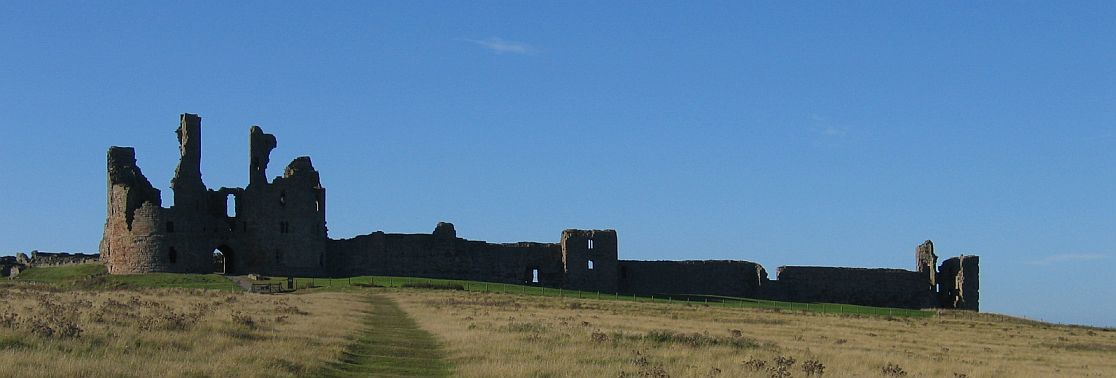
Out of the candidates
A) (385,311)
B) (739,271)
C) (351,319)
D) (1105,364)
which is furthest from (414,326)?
(739,271)

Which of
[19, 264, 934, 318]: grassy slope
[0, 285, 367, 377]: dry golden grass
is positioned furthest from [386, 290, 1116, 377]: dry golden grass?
[19, 264, 934, 318]: grassy slope

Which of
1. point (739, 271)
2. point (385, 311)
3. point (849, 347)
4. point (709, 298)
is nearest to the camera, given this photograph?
point (849, 347)

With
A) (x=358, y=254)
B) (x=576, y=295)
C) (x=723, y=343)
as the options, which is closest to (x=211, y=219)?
(x=358, y=254)

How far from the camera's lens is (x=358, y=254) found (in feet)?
266

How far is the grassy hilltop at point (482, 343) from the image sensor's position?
22.2 m

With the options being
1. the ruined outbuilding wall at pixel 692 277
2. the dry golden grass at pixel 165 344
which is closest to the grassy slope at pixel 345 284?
the ruined outbuilding wall at pixel 692 277

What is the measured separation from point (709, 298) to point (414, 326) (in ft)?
145

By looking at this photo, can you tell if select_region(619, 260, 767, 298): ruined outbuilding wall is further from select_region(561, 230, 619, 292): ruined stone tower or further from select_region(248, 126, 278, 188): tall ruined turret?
select_region(248, 126, 278, 188): tall ruined turret

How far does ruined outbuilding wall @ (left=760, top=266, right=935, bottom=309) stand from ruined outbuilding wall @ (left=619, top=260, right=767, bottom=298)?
123 cm

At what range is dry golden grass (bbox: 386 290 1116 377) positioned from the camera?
25.1m

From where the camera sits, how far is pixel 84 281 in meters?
70.4

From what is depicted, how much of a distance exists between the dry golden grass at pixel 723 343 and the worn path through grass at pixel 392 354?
0.52 metres

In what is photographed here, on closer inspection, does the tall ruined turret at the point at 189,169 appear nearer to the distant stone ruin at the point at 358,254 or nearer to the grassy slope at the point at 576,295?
the distant stone ruin at the point at 358,254

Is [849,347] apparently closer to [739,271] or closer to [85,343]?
[85,343]
